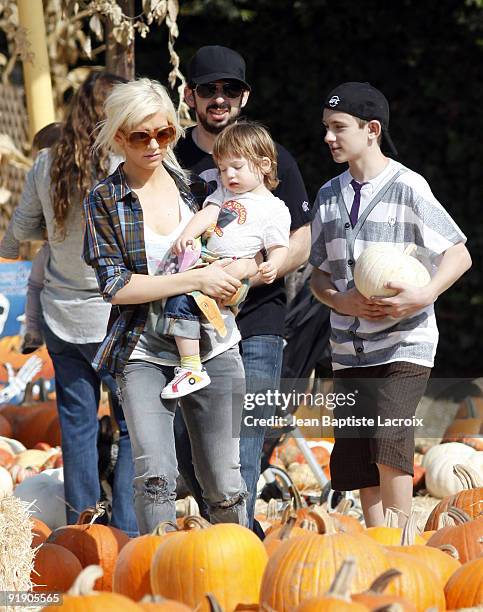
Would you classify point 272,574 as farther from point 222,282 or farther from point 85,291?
point 85,291

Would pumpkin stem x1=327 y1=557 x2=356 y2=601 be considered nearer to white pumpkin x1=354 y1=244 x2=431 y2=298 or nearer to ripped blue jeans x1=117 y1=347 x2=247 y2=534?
ripped blue jeans x1=117 y1=347 x2=247 y2=534

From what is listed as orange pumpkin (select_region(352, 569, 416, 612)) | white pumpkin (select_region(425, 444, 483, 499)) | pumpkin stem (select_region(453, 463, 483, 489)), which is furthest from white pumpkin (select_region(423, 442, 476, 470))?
orange pumpkin (select_region(352, 569, 416, 612))

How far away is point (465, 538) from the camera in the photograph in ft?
11.6

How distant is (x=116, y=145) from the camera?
3.70 m

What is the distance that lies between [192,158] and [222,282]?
99 cm

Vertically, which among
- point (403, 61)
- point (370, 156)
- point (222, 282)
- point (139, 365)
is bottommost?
point (139, 365)

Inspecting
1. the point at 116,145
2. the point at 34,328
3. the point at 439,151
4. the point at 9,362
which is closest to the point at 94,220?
the point at 116,145

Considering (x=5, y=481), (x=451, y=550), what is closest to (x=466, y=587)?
(x=451, y=550)

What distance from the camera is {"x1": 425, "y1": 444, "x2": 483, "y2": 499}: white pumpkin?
21.1 feet

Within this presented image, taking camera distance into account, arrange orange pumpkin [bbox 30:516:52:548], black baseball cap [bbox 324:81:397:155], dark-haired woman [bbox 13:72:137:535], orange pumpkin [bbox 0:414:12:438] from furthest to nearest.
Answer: orange pumpkin [bbox 0:414:12:438] < dark-haired woman [bbox 13:72:137:535] < black baseball cap [bbox 324:81:397:155] < orange pumpkin [bbox 30:516:52:548]

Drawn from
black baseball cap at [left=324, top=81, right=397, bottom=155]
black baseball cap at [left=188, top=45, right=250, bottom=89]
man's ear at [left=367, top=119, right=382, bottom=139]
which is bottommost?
man's ear at [left=367, top=119, right=382, bottom=139]

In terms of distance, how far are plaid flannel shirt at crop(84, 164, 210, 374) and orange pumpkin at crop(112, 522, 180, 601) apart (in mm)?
533

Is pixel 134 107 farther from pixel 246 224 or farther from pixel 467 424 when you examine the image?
pixel 467 424

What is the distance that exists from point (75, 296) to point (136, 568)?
170cm
